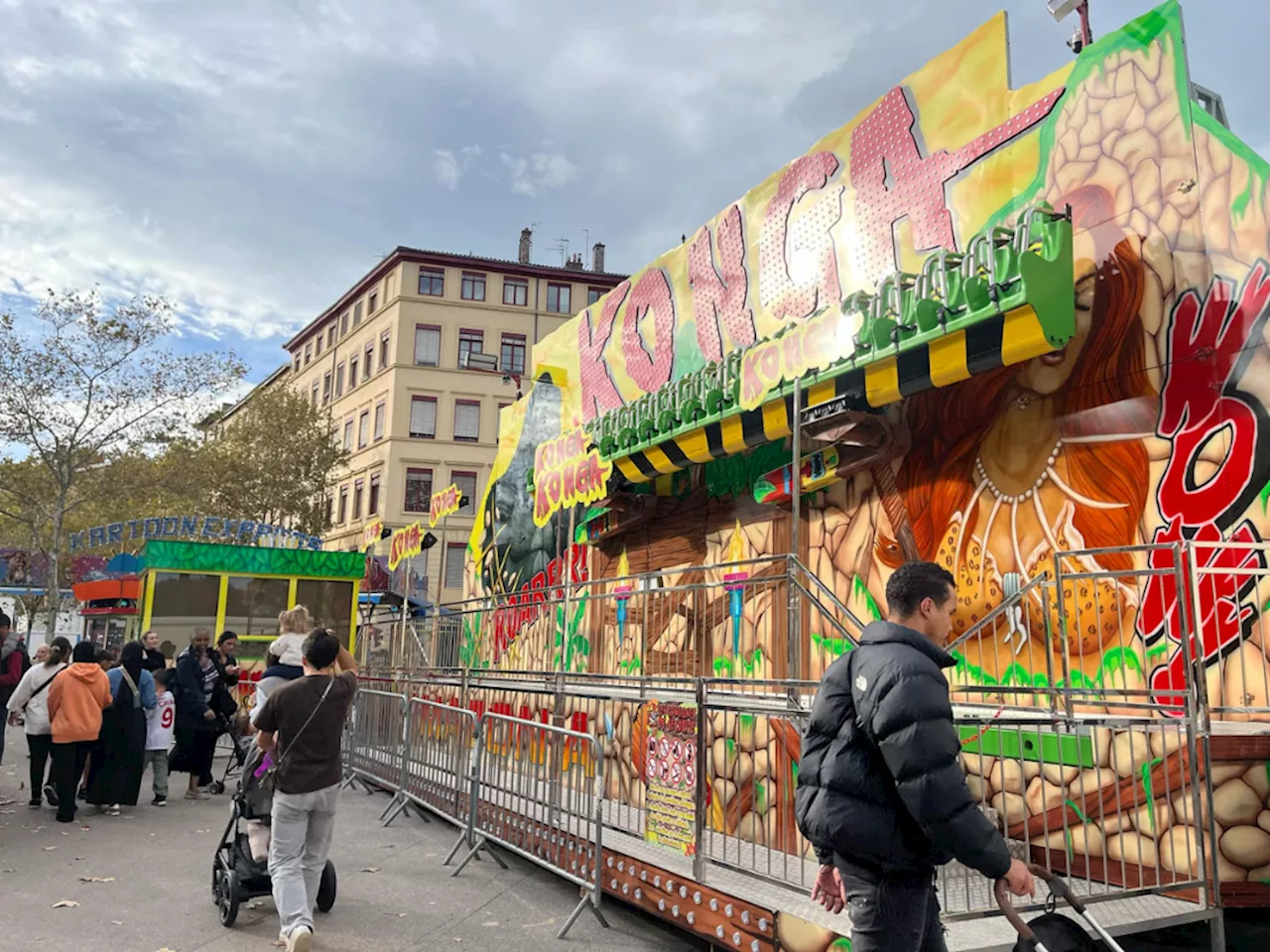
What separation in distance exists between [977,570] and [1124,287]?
7.46 ft

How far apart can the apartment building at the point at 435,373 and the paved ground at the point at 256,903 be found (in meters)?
31.6

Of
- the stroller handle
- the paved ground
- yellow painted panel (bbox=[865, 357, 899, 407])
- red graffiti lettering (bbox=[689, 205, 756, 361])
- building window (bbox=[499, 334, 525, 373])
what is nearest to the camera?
the stroller handle

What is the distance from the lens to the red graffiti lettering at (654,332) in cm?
1248

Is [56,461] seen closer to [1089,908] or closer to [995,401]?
[995,401]

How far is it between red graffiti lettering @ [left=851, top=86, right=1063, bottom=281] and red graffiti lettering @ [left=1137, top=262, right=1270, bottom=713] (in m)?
2.38

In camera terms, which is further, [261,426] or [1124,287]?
[261,426]

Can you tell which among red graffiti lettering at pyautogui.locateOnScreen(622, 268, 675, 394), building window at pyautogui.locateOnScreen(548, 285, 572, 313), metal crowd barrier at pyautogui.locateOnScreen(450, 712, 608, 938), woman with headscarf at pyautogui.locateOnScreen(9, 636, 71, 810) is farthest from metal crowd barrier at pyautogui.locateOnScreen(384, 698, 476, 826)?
building window at pyautogui.locateOnScreen(548, 285, 572, 313)

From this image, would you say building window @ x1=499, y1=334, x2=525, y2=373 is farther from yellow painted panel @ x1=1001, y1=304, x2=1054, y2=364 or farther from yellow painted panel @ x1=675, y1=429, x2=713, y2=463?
yellow painted panel @ x1=1001, y1=304, x2=1054, y2=364

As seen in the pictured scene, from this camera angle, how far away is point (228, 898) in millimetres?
6059

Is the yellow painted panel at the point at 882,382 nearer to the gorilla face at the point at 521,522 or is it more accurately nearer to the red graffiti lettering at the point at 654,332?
the red graffiti lettering at the point at 654,332

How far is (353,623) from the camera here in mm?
18344

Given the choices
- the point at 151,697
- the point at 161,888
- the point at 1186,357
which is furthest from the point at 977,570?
the point at 151,697

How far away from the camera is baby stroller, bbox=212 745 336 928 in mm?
6020

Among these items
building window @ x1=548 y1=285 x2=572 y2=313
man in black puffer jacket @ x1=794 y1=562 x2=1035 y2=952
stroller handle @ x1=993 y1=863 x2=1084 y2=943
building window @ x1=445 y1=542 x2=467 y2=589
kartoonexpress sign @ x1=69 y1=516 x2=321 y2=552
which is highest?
building window @ x1=548 y1=285 x2=572 y2=313
